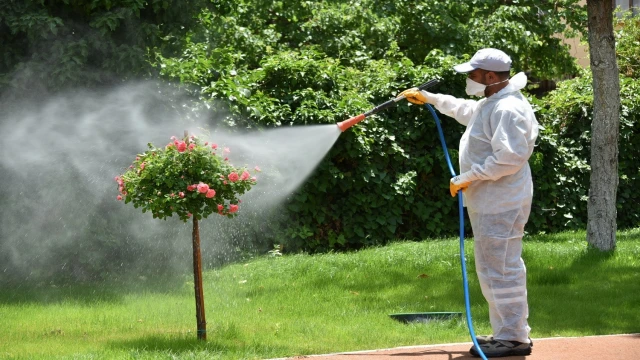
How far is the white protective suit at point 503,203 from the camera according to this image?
5.46m

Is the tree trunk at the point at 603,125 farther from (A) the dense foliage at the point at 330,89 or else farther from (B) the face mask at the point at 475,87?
(B) the face mask at the point at 475,87

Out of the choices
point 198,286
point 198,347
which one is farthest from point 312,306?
point 198,347

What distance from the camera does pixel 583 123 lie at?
41.0 feet

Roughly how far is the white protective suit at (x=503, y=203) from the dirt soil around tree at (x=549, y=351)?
288 mm

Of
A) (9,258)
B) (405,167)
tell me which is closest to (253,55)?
(405,167)

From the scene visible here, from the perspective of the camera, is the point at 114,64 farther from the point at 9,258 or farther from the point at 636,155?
the point at 636,155

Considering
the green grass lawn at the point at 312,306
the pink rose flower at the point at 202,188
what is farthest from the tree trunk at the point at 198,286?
the pink rose flower at the point at 202,188

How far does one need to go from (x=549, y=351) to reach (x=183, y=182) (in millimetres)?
2739

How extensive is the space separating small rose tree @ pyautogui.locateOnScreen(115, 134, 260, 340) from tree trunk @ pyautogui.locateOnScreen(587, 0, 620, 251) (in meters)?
5.23

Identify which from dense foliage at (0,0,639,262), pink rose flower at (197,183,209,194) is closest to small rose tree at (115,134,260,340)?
pink rose flower at (197,183,209,194)

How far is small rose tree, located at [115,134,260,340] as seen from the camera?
5770 millimetres

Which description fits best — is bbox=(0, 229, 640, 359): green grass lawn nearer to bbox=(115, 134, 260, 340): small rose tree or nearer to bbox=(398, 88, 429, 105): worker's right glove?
bbox=(115, 134, 260, 340): small rose tree

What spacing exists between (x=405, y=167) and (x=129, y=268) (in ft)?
12.9

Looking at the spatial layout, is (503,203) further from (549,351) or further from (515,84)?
(549,351)
